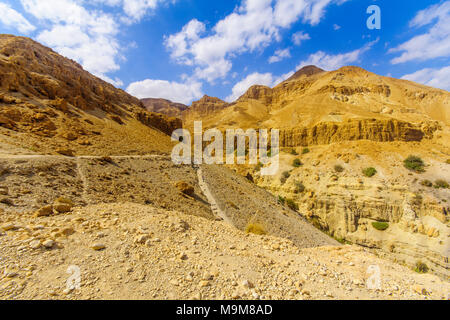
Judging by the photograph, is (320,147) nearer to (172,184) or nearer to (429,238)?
(429,238)

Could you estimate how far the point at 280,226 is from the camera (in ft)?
48.1

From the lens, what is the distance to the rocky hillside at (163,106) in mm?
126463

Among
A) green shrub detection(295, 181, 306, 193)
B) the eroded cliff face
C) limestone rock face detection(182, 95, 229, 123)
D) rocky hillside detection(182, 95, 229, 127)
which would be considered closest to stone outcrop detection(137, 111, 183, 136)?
the eroded cliff face

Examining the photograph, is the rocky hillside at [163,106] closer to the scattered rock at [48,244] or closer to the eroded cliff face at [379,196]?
the eroded cliff face at [379,196]

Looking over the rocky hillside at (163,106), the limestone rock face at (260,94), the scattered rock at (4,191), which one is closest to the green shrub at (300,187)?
the scattered rock at (4,191)

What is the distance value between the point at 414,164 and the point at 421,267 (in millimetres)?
14567

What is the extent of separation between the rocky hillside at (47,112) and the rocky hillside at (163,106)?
3884 inches

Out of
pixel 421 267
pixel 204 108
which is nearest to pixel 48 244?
pixel 421 267

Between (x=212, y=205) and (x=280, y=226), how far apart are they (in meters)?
5.69

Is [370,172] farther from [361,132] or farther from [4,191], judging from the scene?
[4,191]

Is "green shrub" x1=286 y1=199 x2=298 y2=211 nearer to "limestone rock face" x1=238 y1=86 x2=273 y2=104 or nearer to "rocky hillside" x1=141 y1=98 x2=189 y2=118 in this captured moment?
"limestone rock face" x1=238 y1=86 x2=273 y2=104

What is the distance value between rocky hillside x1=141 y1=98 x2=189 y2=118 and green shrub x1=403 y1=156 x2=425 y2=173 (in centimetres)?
11881

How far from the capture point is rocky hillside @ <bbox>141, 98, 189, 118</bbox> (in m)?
126
